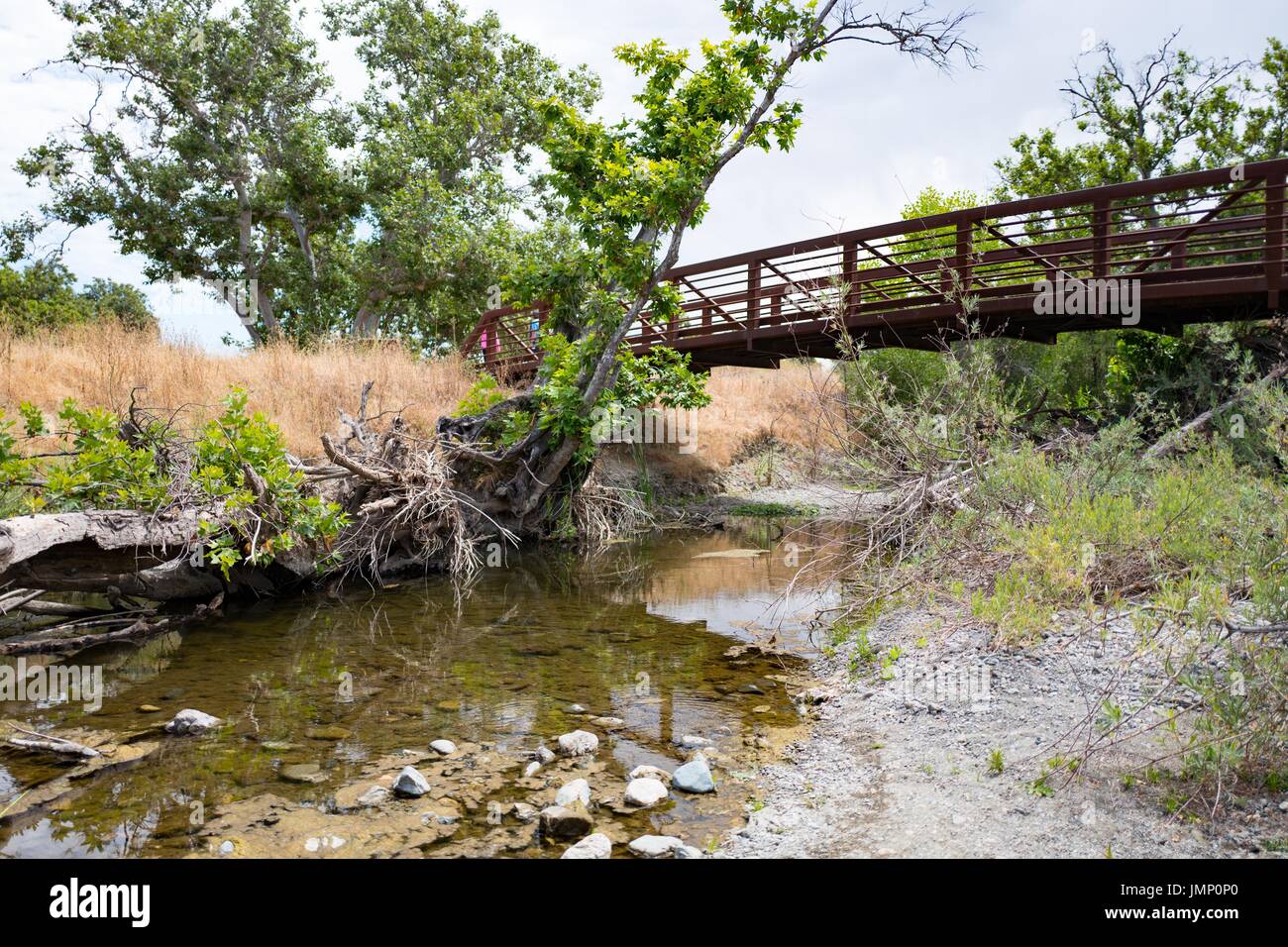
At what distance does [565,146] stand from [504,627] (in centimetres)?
689

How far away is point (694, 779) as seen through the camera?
12.2ft

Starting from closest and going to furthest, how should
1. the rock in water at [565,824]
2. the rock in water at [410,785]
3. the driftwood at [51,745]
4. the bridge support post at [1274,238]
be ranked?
the rock in water at [565,824]
the rock in water at [410,785]
the driftwood at [51,745]
the bridge support post at [1274,238]

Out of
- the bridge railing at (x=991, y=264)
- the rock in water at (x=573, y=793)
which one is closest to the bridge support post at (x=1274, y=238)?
the bridge railing at (x=991, y=264)

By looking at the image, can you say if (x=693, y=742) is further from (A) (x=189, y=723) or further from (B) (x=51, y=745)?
(B) (x=51, y=745)

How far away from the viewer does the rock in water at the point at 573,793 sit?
3545 millimetres

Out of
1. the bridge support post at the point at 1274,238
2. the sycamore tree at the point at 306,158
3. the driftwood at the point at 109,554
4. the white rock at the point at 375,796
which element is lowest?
the white rock at the point at 375,796

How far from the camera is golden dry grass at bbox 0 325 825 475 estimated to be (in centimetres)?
1166

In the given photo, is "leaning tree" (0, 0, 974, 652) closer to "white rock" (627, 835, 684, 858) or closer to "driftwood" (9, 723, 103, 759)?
"driftwood" (9, 723, 103, 759)

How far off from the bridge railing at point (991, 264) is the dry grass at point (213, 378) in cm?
494

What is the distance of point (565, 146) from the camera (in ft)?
35.3

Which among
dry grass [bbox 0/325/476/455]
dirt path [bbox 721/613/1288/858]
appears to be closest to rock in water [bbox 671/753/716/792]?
dirt path [bbox 721/613/1288/858]

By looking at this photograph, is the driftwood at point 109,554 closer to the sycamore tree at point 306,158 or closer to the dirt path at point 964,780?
the dirt path at point 964,780
